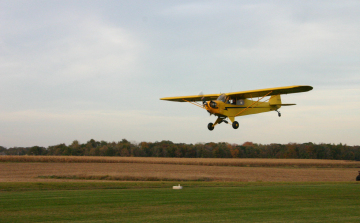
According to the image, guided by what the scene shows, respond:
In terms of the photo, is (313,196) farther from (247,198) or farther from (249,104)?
(249,104)

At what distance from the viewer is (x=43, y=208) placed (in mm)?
15703

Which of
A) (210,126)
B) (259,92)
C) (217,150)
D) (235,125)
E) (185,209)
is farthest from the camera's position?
(217,150)

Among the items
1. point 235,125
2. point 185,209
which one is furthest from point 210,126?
point 185,209

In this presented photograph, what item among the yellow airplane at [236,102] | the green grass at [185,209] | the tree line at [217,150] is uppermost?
the yellow airplane at [236,102]

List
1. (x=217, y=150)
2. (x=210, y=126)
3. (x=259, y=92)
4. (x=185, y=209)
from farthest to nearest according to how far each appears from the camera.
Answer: (x=217, y=150)
(x=259, y=92)
(x=210, y=126)
(x=185, y=209)

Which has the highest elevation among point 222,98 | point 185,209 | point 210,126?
point 222,98

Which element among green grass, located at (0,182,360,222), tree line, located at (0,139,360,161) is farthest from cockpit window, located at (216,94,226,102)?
tree line, located at (0,139,360,161)

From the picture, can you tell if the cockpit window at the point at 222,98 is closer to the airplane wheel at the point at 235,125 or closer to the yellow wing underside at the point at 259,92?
the yellow wing underside at the point at 259,92

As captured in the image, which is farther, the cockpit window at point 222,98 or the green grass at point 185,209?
the cockpit window at point 222,98

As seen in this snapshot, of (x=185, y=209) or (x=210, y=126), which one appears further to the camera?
(x=210, y=126)

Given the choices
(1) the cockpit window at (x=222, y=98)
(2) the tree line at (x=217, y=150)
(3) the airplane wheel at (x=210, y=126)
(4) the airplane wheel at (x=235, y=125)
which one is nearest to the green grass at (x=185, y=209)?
(4) the airplane wheel at (x=235, y=125)

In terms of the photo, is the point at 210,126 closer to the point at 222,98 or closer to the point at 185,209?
the point at 222,98

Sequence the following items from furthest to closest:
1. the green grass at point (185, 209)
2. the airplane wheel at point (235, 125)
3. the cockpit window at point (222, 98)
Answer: the airplane wheel at point (235, 125)
the cockpit window at point (222, 98)
the green grass at point (185, 209)

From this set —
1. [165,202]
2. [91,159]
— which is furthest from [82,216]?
[91,159]
